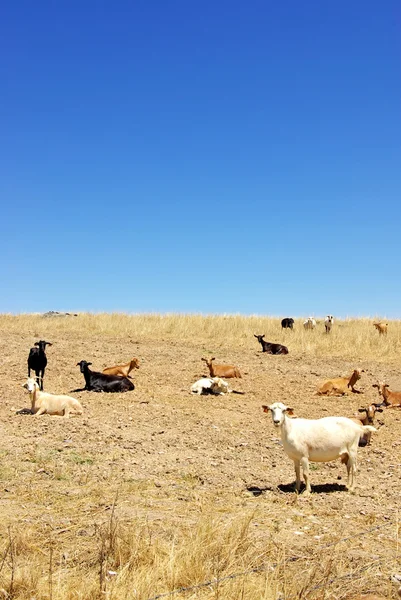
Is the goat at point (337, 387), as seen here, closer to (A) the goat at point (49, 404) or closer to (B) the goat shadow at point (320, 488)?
(A) the goat at point (49, 404)

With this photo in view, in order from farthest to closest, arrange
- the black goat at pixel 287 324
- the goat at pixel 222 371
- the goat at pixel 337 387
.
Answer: the black goat at pixel 287 324
the goat at pixel 222 371
the goat at pixel 337 387

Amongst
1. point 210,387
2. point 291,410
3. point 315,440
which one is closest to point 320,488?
point 315,440

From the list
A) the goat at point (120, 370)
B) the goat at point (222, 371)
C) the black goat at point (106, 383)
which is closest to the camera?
the black goat at point (106, 383)

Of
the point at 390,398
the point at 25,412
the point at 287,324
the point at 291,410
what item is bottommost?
the point at 25,412

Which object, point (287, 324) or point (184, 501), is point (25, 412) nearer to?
point (184, 501)

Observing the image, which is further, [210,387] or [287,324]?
[287,324]

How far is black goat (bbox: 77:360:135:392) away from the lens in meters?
14.9

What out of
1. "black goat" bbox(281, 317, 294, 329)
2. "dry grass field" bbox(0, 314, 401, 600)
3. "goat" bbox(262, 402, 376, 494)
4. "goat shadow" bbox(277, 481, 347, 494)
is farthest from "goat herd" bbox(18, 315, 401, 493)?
"black goat" bbox(281, 317, 294, 329)

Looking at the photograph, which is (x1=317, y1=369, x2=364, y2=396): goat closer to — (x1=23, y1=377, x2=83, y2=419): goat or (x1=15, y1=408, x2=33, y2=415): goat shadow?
(x1=23, y1=377, x2=83, y2=419): goat

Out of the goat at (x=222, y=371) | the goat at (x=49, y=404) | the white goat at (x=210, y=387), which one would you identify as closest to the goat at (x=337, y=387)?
the white goat at (x=210, y=387)

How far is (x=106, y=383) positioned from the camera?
1498 cm

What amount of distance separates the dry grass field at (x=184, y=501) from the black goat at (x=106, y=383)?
0.31 meters

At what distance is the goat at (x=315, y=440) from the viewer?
310 inches

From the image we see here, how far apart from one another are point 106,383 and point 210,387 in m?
2.56
